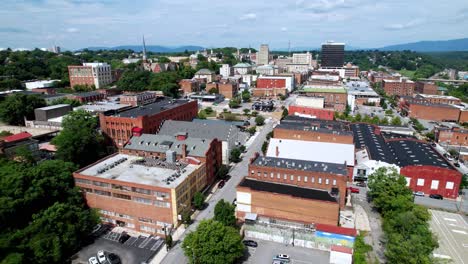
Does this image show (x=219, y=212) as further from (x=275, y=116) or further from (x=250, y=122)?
(x=275, y=116)

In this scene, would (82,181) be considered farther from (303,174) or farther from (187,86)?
(187,86)

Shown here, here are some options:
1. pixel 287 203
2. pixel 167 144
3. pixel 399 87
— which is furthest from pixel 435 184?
pixel 399 87

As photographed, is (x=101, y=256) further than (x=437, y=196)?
No

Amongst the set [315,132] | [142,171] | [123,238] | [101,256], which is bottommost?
[123,238]

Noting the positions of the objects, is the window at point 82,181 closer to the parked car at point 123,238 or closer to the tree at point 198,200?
the parked car at point 123,238

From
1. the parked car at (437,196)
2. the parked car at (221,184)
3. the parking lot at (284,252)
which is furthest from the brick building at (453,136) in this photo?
the parked car at (221,184)

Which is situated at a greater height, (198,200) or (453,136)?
(453,136)

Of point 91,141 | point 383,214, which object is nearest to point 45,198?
point 91,141
